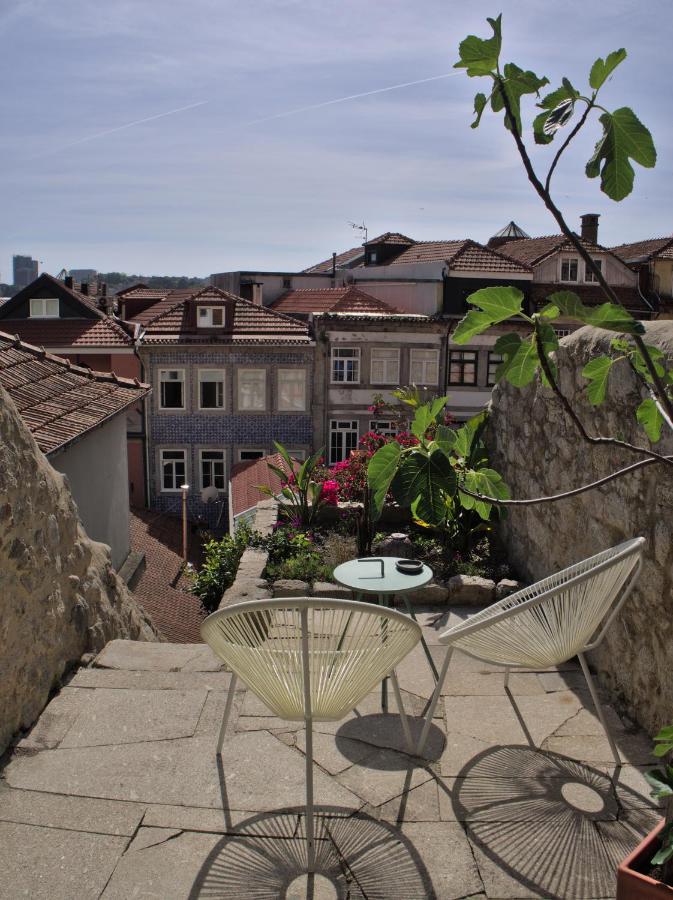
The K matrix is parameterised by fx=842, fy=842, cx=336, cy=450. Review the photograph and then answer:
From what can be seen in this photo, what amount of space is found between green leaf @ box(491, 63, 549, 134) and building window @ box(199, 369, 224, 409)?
2405 centimetres

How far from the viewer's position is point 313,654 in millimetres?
2789

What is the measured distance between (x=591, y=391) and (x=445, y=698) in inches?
86.0

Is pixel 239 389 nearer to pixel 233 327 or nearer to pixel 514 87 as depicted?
pixel 233 327

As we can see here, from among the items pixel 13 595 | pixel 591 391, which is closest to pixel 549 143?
pixel 591 391

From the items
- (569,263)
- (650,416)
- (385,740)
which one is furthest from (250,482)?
(650,416)

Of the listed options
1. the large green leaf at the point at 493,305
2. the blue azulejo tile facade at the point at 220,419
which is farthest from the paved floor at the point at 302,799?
the blue azulejo tile facade at the point at 220,419

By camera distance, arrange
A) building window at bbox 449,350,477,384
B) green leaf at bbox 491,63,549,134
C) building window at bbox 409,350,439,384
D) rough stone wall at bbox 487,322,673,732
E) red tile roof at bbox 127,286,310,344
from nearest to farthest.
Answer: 1. green leaf at bbox 491,63,549,134
2. rough stone wall at bbox 487,322,673,732
3. red tile roof at bbox 127,286,310,344
4. building window at bbox 409,350,439,384
5. building window at bbox 449,350,477,384

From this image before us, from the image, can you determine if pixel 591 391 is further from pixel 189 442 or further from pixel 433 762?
pixel 189 442

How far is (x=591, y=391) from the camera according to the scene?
2348 millimetres

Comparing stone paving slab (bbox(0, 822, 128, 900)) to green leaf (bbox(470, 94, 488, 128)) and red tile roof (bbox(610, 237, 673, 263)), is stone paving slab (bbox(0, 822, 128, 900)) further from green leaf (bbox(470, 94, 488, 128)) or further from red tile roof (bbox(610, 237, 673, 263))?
red tile roof (bbox(610, 237, 673, 263))

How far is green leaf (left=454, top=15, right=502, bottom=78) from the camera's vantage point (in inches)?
73.5

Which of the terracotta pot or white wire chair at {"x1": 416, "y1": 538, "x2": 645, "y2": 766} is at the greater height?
white wire chair at {"x1": 416, "y1": 538, "x2": 645, "y2": 766}

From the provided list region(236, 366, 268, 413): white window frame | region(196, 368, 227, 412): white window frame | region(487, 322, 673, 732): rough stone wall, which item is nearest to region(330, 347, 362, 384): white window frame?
region(236, 366, 268, 413): white window frame

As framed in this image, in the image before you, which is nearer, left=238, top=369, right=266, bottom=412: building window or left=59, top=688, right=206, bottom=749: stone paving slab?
left=59, top=688, right=206, bottom=749: stone paving slab
